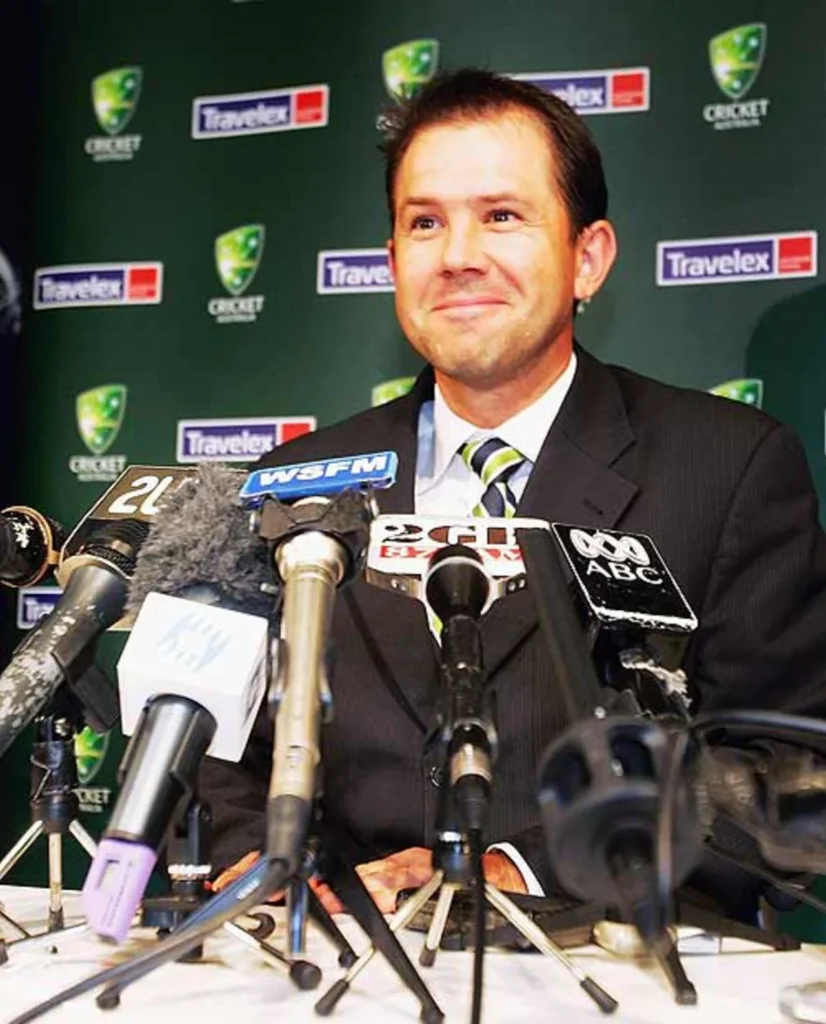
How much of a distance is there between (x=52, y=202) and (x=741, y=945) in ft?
7.08

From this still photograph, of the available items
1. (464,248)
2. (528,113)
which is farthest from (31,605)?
(528,113)

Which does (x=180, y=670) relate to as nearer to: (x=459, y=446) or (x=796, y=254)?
(x=459, y=446)

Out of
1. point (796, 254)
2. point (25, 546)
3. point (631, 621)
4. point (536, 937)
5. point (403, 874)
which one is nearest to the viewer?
point (631, 621)

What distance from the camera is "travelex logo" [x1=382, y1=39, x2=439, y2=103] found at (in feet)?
8.07

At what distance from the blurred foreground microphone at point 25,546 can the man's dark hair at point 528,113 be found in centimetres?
90

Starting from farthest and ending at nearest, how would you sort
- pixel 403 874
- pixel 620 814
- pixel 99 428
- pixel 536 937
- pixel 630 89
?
pixel 99 428 < pixel 630 89 < pixel 403 874 < pixel 536 937 < pixel 620 814

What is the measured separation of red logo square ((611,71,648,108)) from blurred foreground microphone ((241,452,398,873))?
182 cm

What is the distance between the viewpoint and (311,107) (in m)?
2.51

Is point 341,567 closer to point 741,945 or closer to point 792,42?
point 741,945

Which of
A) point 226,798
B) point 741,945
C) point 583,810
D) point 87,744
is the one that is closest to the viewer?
point 583,810

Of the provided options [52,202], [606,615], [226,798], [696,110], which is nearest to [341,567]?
[606,615]

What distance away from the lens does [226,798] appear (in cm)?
135

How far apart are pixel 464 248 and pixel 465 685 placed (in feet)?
3.41

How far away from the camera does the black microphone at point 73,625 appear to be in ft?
2.38
